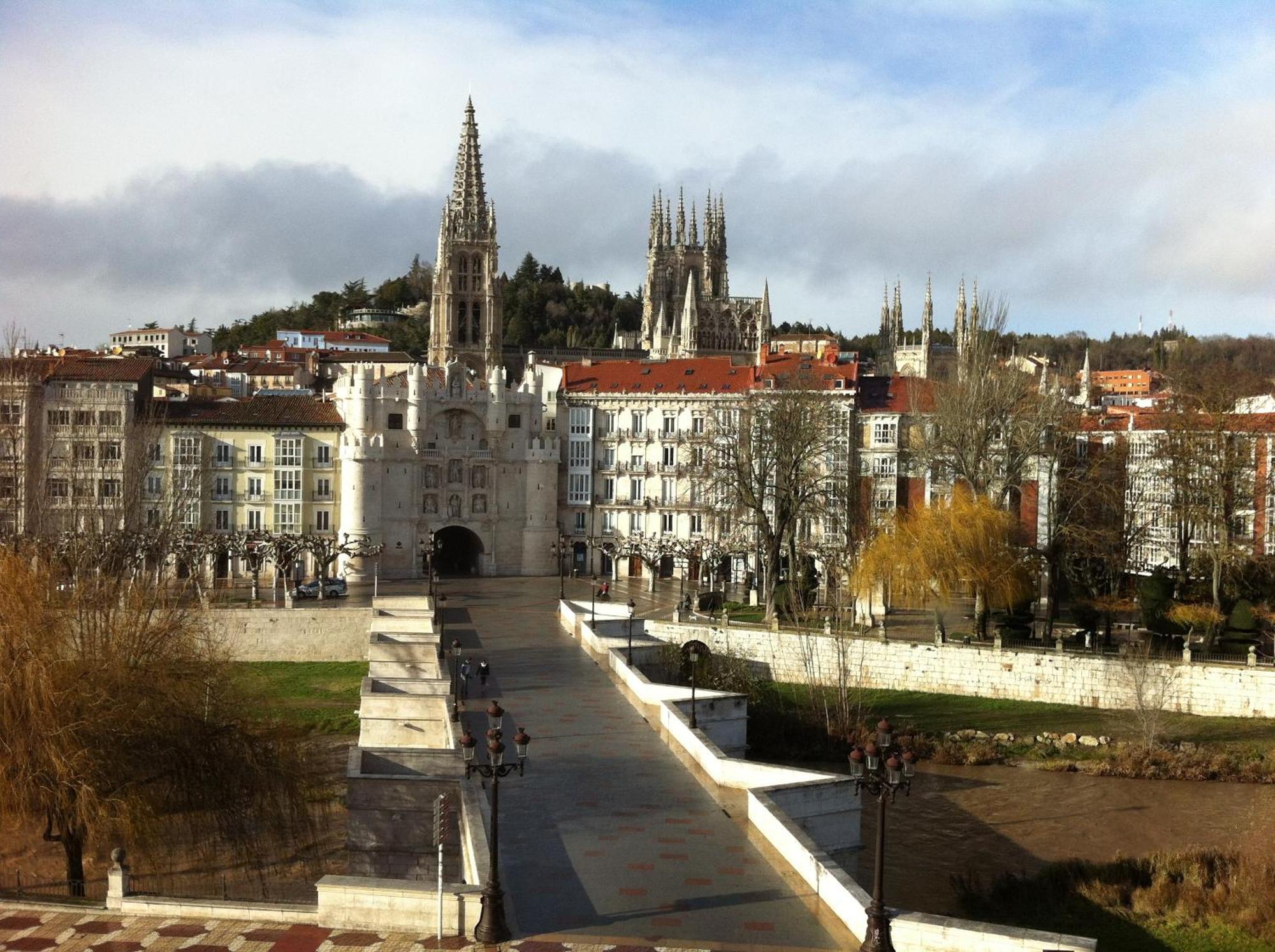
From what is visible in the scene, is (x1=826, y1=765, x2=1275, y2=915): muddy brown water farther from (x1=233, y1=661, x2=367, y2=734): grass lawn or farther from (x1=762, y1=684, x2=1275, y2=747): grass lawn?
(x1=233, y1=661, x2=367, y2=734): grass lawn

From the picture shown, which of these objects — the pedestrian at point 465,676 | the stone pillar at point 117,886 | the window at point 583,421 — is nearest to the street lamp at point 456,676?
the pedestrian at point 465,676

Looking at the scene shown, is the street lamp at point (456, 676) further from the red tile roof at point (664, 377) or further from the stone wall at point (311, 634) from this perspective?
the red tile roof at point (664, 377)

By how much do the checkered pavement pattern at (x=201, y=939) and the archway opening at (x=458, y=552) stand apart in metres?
50.5

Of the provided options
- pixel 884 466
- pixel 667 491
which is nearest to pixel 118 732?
pixel 884 466

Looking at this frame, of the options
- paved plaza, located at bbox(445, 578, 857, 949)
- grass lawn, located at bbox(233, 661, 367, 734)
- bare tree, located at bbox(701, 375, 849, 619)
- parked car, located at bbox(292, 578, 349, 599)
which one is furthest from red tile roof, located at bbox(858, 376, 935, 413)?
paved plaza, located at bbox(445, 578, 857, 949)

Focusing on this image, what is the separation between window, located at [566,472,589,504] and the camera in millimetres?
72438

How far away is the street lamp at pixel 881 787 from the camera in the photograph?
56.0 feet

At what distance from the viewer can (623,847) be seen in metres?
22.6

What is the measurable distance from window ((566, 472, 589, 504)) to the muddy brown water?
3539cm

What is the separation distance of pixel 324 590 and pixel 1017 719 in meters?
28.1

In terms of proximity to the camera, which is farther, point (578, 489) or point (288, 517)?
point (578, 489)

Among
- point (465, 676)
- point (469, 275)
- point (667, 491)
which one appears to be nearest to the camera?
point (465, 676)

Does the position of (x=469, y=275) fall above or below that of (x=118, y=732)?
above

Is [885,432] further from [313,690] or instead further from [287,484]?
[313,690]
